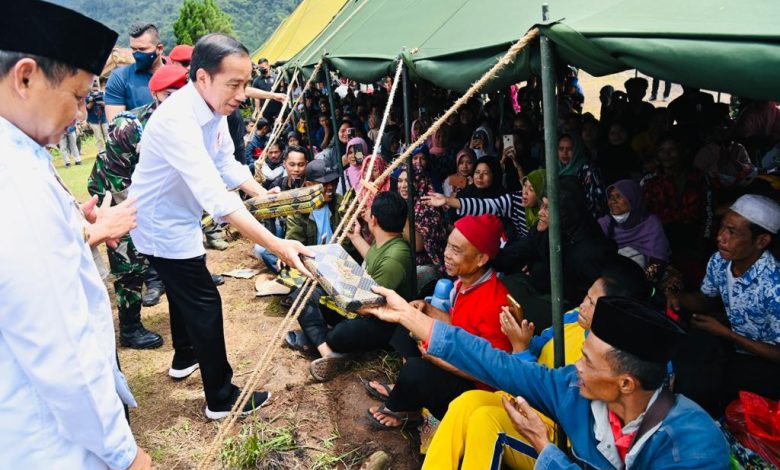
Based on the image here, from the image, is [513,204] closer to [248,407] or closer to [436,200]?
[436,200]

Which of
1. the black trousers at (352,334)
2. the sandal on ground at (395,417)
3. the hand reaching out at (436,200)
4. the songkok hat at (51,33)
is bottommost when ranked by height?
the sandal on ground at (395,417)

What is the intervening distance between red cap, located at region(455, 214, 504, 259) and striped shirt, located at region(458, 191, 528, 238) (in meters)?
1.34

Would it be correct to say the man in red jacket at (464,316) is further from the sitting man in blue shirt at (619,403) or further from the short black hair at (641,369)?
the short black hair at (641,369)

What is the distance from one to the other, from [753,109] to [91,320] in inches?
254

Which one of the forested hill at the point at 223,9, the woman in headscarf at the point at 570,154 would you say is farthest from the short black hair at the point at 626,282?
the forested hill at the point at 223,9

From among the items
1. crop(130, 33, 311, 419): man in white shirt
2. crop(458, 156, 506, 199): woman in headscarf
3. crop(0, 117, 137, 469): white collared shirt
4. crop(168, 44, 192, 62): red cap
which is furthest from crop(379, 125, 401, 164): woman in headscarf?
crop(0, 117, 137, 469): white collared shirt

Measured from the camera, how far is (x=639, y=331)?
158 cm

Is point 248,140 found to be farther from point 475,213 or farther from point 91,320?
point 91,320

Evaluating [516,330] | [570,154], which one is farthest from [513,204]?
[516,330]

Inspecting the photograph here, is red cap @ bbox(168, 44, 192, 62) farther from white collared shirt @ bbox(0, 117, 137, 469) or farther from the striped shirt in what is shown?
white collared shirt @ bbox(0, 117, 137, 469)

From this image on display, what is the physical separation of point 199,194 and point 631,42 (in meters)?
1.89

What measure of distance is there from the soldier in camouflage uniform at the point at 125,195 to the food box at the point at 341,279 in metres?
2.09

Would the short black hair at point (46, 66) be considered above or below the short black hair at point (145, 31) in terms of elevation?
below

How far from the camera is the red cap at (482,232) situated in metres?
2.72
